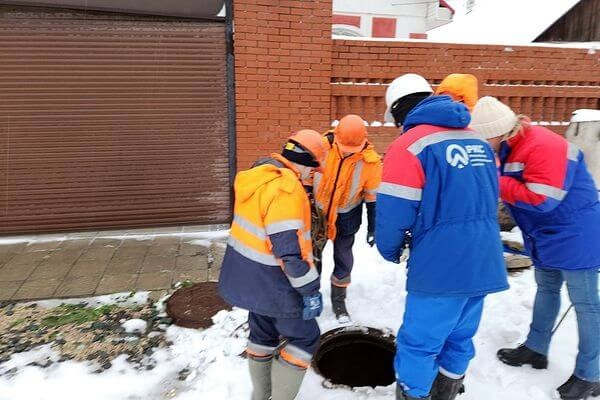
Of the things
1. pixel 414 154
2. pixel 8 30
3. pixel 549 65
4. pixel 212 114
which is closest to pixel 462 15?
pixel 549 65

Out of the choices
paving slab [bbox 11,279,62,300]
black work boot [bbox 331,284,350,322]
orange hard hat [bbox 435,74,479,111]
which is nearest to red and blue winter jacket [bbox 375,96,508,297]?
orange hard hat [bbox 435,74,479,111]

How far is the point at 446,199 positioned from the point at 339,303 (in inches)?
69.9

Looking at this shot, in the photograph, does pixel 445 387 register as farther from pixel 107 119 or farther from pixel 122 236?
pixel 107 119

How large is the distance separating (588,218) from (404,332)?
1283 mm

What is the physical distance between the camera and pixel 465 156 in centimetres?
205

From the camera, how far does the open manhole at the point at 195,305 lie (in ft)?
11.4

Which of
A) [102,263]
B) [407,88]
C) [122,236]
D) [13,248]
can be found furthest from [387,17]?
[13,248]

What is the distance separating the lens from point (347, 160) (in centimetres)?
316

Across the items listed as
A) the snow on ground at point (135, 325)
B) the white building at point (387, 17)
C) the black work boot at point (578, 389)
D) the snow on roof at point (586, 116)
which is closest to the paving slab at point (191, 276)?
the snow on ground at point (135, 325)

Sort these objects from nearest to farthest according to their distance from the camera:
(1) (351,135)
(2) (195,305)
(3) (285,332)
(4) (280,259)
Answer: (4) (280,259) < (3) (285,332) < (1) (351,135) < (2) (195,305)

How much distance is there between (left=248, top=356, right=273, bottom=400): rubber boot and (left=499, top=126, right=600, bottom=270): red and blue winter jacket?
173 cm

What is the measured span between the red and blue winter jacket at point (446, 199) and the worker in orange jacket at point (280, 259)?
446 mm

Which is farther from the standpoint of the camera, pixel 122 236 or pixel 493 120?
pixel 122 236

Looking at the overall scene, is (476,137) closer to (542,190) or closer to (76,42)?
(542,190)
